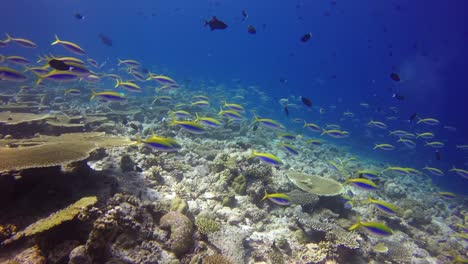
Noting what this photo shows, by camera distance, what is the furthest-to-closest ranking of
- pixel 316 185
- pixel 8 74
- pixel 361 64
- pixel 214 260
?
pixel 361 64
pixel 316 185
pixel 8 74
pixel 214 260

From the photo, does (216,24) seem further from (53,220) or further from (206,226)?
(53,220)

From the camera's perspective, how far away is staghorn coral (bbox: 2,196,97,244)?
336 centimetres

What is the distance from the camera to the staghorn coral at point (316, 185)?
757cm

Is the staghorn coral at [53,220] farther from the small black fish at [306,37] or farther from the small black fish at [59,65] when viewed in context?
the small black fish at [306,37]

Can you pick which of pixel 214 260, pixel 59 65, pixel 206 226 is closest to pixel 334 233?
pixel 206 226

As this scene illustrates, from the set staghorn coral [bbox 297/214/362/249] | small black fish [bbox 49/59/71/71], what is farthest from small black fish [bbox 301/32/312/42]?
small black fish [bbox 49/59/71/71]

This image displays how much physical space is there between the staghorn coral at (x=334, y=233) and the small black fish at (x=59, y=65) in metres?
7.45

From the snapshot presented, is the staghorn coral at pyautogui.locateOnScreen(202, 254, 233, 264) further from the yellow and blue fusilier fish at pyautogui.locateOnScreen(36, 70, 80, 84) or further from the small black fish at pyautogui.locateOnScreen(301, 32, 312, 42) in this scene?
the small black fish at pyautogui.locateOnScreen(301, 32, 312, 42)

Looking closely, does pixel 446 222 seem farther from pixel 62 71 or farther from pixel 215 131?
pixel 62 71

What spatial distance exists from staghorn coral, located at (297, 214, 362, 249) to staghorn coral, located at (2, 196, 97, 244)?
15.7ft

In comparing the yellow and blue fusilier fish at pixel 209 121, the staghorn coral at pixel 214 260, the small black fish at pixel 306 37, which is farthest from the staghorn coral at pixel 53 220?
the small black fish at pixel 306 37

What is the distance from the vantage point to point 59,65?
6867 mm

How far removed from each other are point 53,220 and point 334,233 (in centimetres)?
565

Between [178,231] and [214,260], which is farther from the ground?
[178,231]
